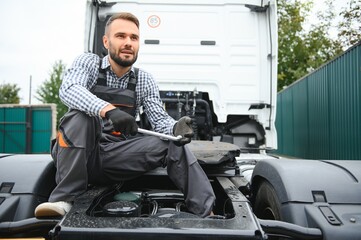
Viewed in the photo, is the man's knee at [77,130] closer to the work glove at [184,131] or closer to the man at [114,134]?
the man at [114,134]

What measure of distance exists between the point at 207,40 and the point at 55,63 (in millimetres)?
35305

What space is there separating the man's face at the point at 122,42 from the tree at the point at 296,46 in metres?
16.0

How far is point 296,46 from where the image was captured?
18.6 m

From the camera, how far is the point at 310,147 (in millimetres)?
12289

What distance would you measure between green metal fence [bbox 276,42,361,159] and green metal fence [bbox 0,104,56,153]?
1065 cm

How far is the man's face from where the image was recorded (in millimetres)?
2639

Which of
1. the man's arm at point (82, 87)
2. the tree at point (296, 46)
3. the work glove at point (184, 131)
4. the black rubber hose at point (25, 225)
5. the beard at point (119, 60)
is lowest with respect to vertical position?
the black rubber hose at point (25, 225)

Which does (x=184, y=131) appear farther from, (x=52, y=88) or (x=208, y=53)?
(x=52, y=88)

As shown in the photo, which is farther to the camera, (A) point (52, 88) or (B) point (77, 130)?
(A) point (52, 88)

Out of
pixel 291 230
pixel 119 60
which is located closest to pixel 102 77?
pixel 119 60

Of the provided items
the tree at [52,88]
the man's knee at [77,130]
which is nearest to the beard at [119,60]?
the man's knee at [77,130]

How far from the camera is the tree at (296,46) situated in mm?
18031

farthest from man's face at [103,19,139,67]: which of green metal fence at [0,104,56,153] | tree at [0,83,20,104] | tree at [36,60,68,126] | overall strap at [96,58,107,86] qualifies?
tree at [0,83,20,104]

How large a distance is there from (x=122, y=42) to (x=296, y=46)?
17.3 m
